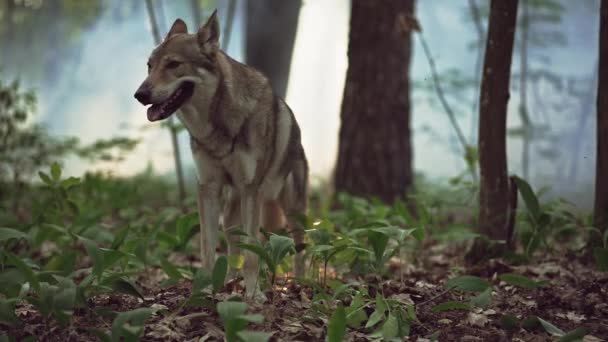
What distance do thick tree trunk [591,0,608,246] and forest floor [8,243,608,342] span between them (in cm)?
43

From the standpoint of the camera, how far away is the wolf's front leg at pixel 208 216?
4.43 m

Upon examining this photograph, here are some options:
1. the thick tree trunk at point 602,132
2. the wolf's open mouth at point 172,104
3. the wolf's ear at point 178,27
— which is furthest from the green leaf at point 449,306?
the wolf's ear at point 178,27

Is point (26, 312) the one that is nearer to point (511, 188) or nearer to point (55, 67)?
point (511, 188)

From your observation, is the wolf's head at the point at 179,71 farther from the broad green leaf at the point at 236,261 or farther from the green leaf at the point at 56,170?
the green leaf at the point at 56,170

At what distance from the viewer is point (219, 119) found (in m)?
4.26

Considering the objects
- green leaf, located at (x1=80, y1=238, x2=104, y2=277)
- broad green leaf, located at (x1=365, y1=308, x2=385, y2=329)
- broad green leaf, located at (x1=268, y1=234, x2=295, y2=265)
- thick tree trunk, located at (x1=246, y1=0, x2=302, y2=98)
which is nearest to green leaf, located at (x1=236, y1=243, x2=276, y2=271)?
broad green leaf, located at (x1=268, y1=234, x2=295, y2=265)

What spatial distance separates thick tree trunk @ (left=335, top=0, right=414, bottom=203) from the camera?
828 cm

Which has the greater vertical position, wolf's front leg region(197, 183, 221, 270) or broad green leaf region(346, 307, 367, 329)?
wolf's front leg region(197, 183, 221, 270)

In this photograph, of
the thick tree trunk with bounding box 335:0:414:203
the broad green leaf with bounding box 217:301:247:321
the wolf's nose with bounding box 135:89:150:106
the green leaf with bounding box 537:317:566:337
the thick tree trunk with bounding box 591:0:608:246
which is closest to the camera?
the broad green leaf with bounding box 217:301:247:321

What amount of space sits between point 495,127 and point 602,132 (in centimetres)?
75

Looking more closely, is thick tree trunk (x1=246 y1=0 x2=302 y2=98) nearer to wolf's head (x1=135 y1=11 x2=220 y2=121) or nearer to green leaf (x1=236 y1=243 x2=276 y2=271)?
wolf's head (x1=135 y1=11 x2=220 y2=121)

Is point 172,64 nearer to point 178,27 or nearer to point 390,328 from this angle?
point 178,27

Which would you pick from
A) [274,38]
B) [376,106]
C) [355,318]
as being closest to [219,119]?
[355,318]

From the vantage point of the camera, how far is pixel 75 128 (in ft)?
169
